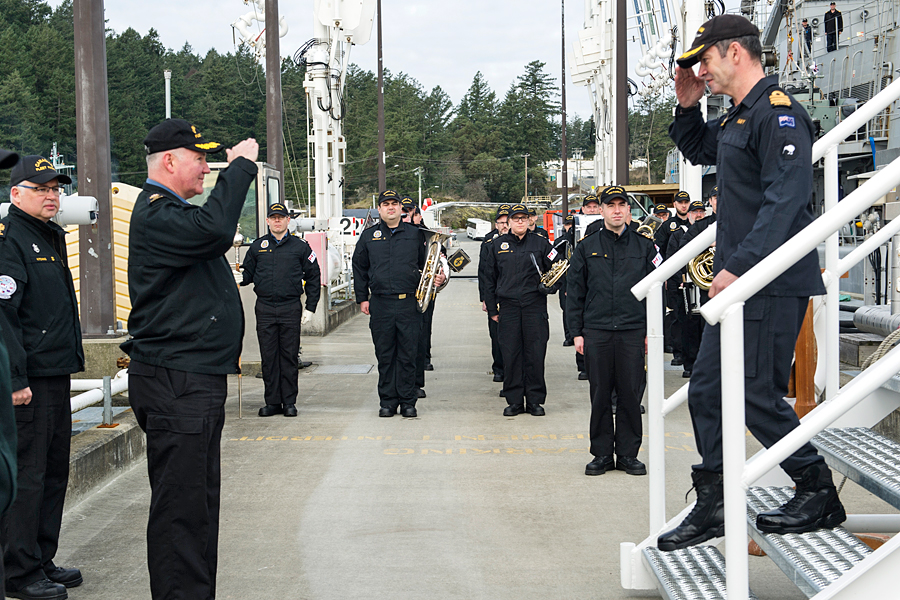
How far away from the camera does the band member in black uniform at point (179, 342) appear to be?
366cm

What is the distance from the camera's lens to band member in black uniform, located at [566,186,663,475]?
689cm

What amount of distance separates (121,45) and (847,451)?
3650 inches

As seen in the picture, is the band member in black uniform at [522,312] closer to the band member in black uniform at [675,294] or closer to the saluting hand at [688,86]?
the band member in black uniform at [675,294]

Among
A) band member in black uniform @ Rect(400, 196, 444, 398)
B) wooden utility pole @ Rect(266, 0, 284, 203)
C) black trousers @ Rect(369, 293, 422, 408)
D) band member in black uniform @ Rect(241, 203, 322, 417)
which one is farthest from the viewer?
wooden utility pole @ Rect(266, 0, 284, 203)

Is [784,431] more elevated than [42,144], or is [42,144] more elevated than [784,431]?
[42,144]

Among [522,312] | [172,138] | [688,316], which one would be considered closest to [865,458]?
[172,138]

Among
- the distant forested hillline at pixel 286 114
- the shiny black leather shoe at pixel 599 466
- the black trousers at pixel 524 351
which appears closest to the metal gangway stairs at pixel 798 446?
the shiny black leather shoe at pixel 599 466

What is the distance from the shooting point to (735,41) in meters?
3.53

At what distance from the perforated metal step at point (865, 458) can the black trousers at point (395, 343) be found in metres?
5.57

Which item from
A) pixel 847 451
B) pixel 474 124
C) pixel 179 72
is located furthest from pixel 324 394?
pixel 474 124

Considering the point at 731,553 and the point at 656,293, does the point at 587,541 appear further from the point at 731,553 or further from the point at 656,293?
the point at 731,553

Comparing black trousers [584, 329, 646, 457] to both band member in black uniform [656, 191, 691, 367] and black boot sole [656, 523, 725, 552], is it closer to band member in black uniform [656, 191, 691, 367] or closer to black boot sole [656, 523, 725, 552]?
black boot sole [656, 523, 725, 552]

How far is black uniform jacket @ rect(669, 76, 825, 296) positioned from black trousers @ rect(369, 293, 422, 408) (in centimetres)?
572

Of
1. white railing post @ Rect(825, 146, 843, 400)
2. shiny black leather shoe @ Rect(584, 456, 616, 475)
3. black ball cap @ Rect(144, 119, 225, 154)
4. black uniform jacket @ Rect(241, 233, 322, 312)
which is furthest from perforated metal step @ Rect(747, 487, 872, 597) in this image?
black uniform jacket @ Rect(241, 233, 322, 312)
